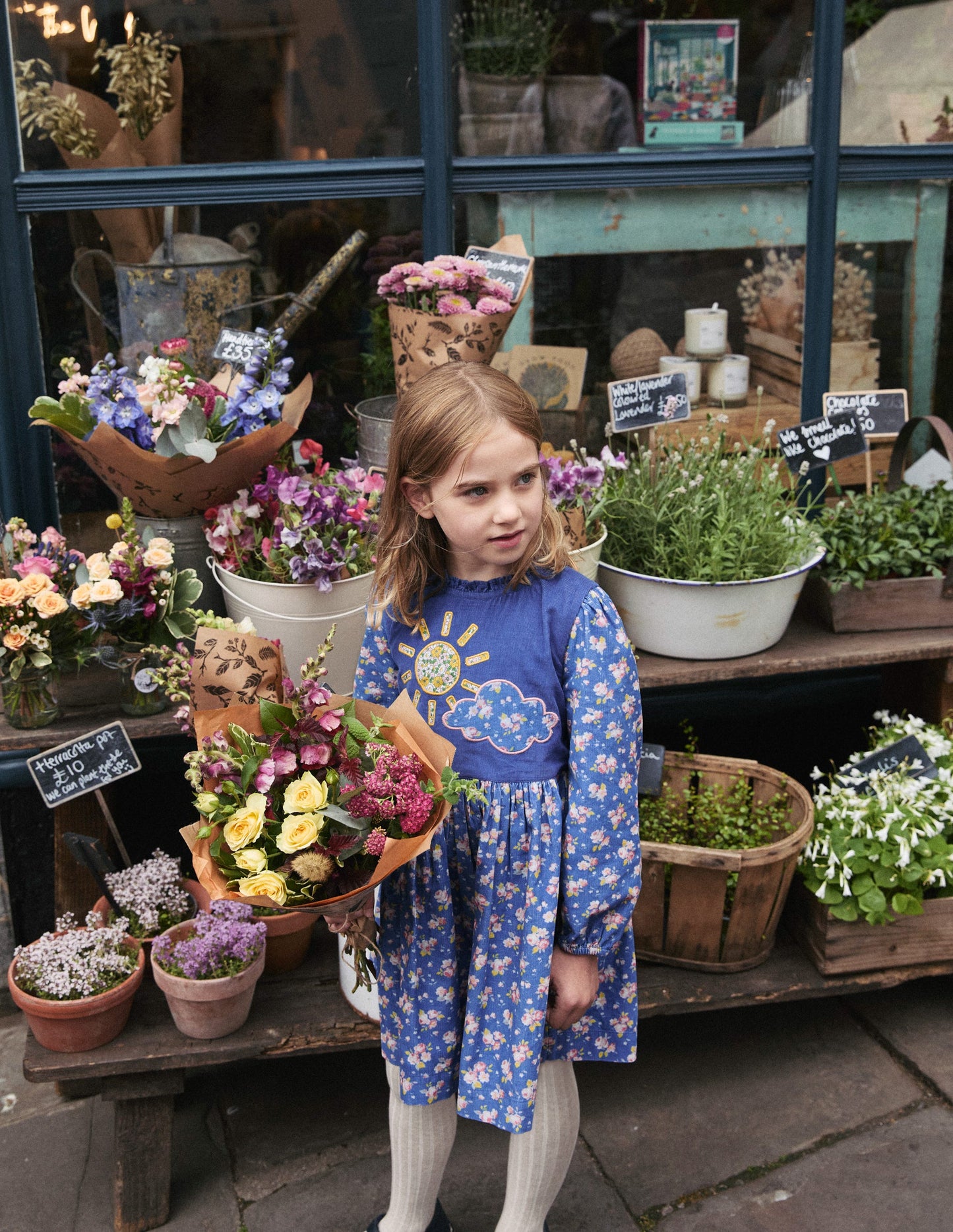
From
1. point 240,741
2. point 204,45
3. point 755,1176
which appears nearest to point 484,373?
point 240,741

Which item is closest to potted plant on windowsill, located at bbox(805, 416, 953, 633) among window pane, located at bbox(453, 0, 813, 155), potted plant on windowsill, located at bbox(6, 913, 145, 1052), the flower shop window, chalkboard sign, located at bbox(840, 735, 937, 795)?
chalkboard sign, located at bbox(840, 735, 937, 795)

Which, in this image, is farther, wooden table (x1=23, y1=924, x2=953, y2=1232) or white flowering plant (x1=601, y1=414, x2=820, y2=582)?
white flowering plant (x1=601, y1=414, x2=820, y2=582)

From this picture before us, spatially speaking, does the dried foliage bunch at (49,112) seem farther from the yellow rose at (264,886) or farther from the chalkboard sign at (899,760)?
the chalkboard sign at (899,760)

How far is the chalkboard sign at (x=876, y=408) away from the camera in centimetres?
290

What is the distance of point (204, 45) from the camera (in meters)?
2.79

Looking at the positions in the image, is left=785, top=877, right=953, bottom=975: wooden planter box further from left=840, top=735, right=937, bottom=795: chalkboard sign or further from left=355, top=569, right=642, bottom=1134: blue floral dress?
left=355, top=569, right=642, bottom=1134: blue floral dress

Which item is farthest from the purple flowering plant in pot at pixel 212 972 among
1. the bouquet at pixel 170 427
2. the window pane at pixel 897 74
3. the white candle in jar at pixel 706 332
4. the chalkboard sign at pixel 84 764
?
the window pane at pixel 897 74

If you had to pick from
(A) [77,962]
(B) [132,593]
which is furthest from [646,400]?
(A) [77,962]

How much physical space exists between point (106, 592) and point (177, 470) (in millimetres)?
285

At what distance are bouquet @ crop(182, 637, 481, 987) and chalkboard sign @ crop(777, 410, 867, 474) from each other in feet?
4.71

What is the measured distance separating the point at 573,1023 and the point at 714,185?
211 centimetres

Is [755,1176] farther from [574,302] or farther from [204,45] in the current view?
[204,45]

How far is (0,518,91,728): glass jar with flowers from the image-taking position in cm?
221

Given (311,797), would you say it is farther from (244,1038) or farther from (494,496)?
(244,1038)
